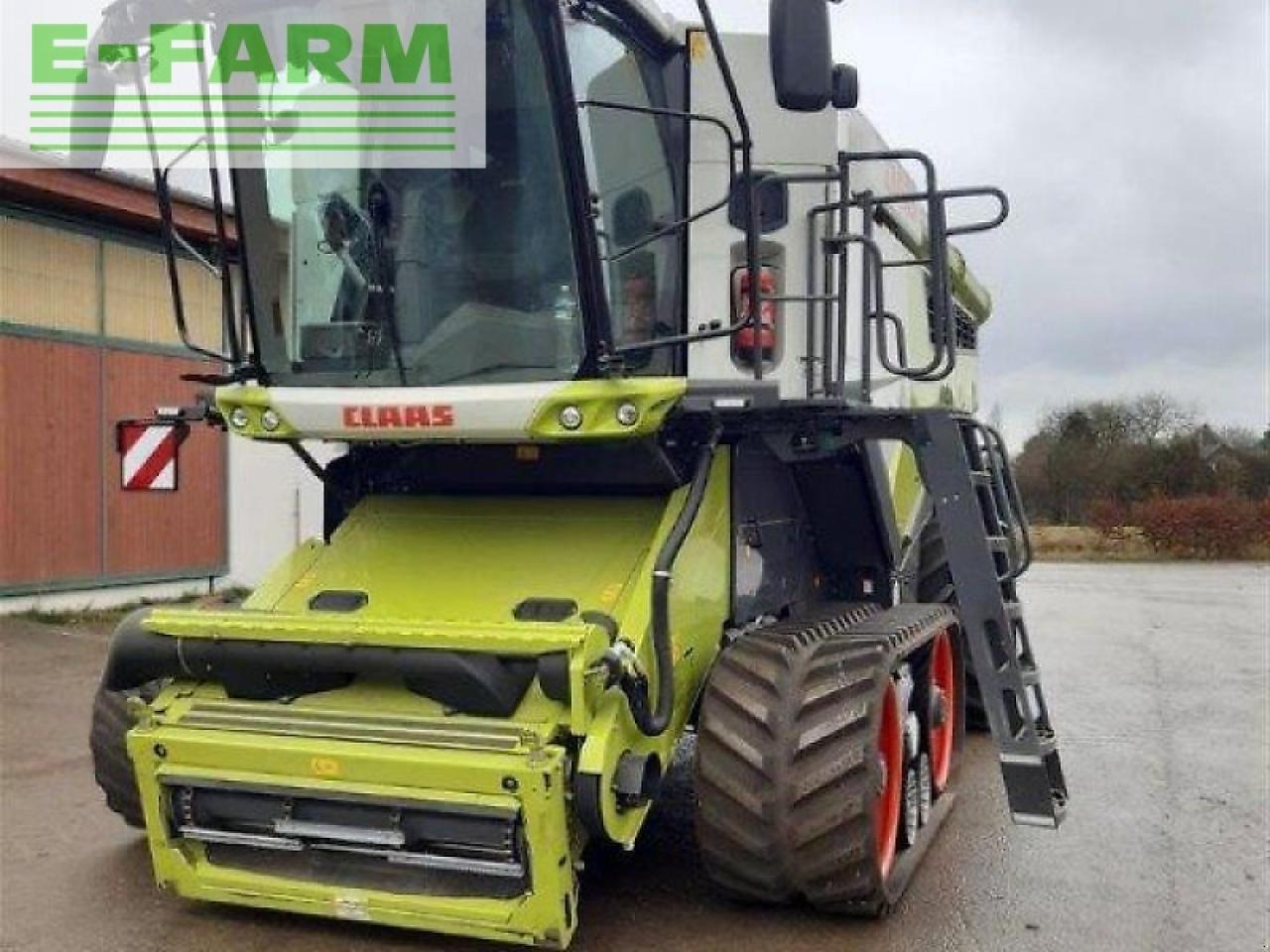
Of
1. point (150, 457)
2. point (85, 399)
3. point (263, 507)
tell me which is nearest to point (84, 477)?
point (85, 399)

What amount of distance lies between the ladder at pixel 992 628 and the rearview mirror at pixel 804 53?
4.62ft

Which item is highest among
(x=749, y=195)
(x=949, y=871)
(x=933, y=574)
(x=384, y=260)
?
(x=749, y=195)

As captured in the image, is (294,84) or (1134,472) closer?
(294,84)

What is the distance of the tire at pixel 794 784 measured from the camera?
4102 millimetres

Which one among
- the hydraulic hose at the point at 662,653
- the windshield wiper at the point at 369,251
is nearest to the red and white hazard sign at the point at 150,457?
the windshield wiper at the point at 369,251

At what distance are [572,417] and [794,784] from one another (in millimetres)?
1384

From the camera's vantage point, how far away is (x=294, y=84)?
15.0 feet

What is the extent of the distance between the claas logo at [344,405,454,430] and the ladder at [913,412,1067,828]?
1827 mm

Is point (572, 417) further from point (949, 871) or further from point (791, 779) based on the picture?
point (949, 871)

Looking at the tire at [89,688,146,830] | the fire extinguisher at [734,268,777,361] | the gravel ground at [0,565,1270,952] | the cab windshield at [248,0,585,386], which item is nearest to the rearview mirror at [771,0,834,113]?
the cab windshield at [248,0,585,386]

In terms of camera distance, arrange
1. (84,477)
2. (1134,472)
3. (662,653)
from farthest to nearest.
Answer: (1134,472), (84,477), (662,653)

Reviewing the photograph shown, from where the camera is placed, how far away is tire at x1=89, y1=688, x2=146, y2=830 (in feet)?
16.3

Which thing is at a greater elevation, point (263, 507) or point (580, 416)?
point (580, 416)

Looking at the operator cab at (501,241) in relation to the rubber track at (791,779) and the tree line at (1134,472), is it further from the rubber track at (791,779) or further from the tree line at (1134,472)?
the tree line at (1134,472)
